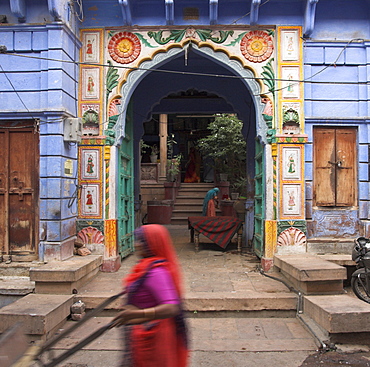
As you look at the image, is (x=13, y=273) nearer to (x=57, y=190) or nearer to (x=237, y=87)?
(x=57, y=190)


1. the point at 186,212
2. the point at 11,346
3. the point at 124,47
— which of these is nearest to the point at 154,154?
the point at 186,212

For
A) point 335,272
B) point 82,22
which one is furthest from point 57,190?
point 335,272

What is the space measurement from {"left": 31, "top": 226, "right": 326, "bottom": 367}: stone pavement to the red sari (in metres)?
1.71

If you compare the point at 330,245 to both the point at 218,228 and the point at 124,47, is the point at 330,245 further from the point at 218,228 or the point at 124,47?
the point at 124,47

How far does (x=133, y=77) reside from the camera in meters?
7.02

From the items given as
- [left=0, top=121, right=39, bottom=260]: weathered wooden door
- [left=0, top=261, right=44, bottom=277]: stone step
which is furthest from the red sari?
[left=0, top=121, right=39, bottom=260]: weathered wooden door

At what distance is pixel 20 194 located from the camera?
6.26 m

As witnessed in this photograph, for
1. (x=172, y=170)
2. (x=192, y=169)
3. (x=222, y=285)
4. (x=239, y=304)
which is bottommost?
(x=239, y=304)

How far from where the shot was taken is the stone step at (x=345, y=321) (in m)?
4.43

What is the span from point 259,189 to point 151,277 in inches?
212

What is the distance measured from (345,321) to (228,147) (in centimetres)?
1340

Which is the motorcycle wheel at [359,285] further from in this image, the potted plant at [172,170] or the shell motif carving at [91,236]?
the potted plant at [172,170]

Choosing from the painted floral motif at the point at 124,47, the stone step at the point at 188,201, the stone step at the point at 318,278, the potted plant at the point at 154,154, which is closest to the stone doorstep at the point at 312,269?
the stone step at the point at 318,278

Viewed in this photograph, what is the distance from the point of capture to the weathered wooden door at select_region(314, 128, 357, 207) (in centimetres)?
696
